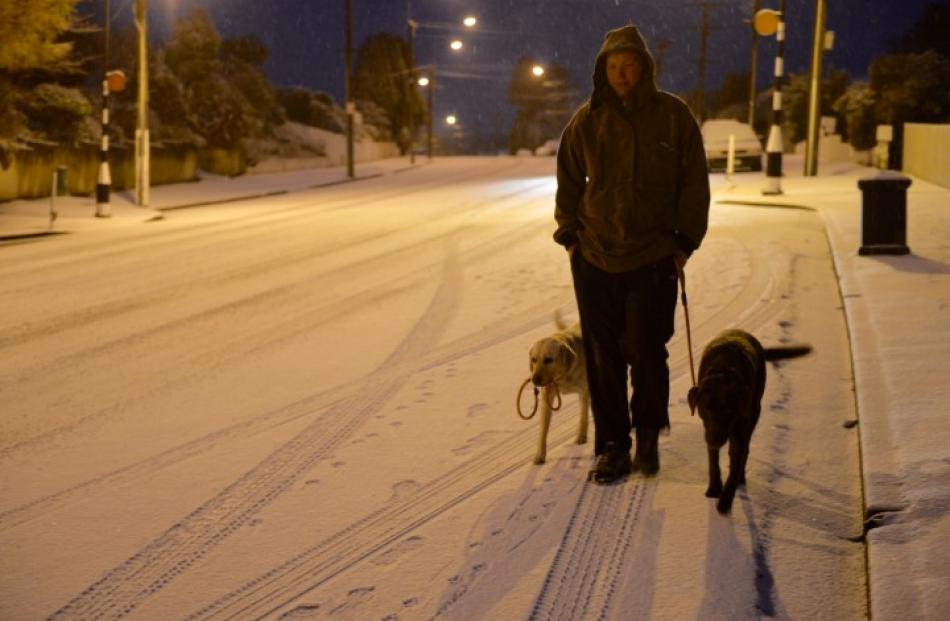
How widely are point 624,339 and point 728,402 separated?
78 centimetres

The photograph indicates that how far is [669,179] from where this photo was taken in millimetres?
5512

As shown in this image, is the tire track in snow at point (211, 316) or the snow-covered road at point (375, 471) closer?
the snow-covered road at point (375, 471)

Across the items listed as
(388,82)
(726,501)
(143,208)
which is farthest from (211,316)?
(388,82)

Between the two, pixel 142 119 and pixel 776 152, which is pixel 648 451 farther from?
pixel 142 119

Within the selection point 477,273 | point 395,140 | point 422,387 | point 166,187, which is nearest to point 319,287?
point 477,273

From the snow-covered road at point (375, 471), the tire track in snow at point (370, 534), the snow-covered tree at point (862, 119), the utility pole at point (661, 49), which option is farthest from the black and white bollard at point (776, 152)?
the utility pole at point (661, 49)

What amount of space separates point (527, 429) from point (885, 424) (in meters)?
1.91

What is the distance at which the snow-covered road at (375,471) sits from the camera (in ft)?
14.6

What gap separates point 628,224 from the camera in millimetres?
5492

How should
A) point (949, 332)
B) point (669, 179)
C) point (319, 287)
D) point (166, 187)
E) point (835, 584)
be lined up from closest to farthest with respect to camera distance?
point (835, 584), point (669, 179), point (949, 332), point (319, 287), point (166, 187)

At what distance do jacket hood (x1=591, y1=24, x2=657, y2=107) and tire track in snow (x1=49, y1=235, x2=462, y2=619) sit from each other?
235 centimetres

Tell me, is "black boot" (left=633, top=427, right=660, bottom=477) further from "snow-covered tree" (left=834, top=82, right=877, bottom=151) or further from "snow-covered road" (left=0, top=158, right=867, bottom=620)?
"snow-covered tree" (left=834, top=82, right=877, bottom=151)

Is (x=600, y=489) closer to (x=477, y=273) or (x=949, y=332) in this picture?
(x=949, y=332)

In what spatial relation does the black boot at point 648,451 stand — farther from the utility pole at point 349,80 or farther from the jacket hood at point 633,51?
the utility pole at point 349,80
